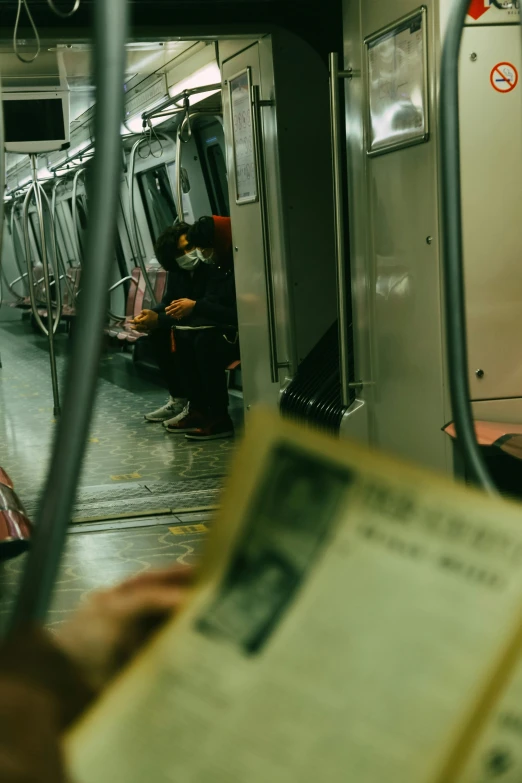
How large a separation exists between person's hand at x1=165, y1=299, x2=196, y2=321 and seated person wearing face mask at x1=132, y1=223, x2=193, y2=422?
28 centimetres

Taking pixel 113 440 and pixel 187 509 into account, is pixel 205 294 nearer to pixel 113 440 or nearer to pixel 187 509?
pixel 113 440

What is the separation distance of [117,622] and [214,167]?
1065 cm

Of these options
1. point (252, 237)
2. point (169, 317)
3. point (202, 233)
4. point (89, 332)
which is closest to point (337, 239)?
point (252, 237)

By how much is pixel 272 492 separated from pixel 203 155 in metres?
10.8

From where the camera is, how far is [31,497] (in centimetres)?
603

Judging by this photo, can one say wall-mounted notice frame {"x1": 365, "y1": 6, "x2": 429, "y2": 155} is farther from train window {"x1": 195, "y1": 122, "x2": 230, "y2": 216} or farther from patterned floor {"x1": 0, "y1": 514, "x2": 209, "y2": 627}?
train window {"x1": 195, "y1": 122, "x2": 230, "y2": 216}

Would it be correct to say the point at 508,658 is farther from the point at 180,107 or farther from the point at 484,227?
the point at 180,107

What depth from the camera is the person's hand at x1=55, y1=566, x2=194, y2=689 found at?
85 cm

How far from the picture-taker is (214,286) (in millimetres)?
7797

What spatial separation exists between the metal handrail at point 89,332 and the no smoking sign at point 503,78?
341 centimetres

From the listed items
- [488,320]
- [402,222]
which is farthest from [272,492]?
[402,222]

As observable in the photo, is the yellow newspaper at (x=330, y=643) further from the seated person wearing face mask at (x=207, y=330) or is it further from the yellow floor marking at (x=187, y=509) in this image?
the seated person wearing face mask at (x=207, y=330)

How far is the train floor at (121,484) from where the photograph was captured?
4.71 metres

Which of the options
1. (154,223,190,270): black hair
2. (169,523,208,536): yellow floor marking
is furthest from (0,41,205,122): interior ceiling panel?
(169,523,208,536): yellow floor marking
